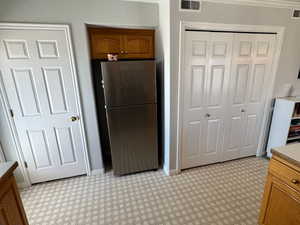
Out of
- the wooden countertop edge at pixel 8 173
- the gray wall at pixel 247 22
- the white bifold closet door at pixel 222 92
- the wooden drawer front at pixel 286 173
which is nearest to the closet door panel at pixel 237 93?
the white bifold closet door at pixel 222 92

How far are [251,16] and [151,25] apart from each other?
134 centimetres

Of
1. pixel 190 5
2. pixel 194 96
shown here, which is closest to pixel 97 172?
pixel 194 96

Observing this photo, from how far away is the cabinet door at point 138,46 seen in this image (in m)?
2.23

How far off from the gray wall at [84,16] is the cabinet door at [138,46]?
0.49 feet

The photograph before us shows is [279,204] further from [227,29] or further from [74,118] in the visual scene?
[74,118]

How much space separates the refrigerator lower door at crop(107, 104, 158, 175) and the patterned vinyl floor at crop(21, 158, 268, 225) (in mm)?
200

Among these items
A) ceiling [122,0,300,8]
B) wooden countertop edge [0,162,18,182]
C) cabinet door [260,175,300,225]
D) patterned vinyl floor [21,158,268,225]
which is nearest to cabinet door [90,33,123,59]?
ceiling [122,0,300,8]

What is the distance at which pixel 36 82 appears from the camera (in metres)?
2.02

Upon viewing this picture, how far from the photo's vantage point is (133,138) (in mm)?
2346

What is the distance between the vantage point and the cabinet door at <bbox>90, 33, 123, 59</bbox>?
2.13 metres

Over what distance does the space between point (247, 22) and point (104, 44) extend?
1.95m

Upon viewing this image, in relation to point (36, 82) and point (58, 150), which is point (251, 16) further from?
point (58, 150)

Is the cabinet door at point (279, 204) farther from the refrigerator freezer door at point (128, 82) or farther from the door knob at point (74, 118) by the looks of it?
the door knob at point (74, 118)

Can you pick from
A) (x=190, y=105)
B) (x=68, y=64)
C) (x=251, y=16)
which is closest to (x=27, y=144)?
(x=68, y=64)
